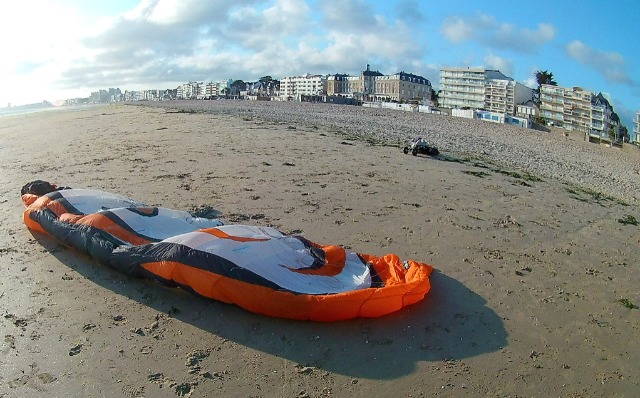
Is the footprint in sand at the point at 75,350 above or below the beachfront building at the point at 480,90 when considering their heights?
below

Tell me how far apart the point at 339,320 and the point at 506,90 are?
3432 inches

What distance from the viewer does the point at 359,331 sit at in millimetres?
4676

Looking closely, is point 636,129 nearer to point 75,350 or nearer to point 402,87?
point 402,87

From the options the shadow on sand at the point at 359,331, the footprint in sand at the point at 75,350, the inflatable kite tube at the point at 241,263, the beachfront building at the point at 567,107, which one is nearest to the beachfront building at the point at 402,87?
the beachfront building at the point at 567,107

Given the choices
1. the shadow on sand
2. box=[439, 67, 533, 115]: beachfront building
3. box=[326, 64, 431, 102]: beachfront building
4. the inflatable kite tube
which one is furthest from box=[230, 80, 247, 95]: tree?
the shadow on sand

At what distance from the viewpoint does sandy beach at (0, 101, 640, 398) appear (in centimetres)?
409

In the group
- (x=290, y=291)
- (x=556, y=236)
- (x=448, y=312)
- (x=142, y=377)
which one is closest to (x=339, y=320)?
A: (x=290, y=291)

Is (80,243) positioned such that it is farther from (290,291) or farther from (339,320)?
(339,320)

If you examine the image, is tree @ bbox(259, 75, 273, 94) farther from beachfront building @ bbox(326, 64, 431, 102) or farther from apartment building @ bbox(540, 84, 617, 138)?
apartment building @ bbox(540, 84, 617, 138)

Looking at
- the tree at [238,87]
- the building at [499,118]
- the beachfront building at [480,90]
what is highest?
the tree at [238,87]

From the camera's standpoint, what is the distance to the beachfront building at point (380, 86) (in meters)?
109

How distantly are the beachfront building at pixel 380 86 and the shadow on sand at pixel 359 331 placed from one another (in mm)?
99310

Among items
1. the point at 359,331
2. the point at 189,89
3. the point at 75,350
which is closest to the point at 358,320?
the point at 359,331

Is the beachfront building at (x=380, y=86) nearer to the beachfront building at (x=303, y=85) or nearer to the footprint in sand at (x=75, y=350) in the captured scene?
the beachfront building at (x=303, y=85)
